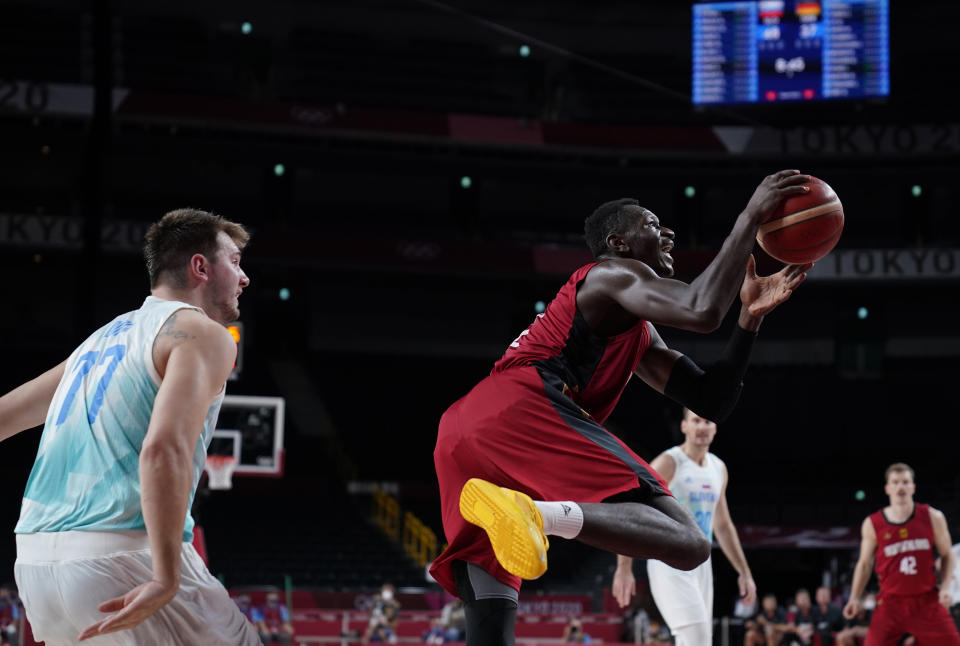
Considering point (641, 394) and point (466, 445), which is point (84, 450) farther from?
point (641, 394)

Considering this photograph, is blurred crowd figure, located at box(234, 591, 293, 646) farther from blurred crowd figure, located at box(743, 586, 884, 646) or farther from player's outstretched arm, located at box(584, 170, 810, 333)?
player's outstretched arm, located at box(584, 170, 810, 333)

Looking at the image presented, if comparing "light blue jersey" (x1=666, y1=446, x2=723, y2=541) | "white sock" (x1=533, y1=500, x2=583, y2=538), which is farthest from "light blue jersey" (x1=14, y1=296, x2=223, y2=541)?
"light blue jersey" (x1=666, y1=446, x2=723, y2=541)

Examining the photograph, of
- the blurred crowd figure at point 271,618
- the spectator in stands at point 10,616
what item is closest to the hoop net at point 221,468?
the blurred crowd figure at point 271,618

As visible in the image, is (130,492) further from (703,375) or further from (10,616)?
(10,616)

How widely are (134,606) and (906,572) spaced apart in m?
7.50

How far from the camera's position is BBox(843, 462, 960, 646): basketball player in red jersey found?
28.5 ft

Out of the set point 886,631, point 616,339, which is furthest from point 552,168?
point 616,339

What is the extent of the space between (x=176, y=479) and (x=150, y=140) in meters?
24.4

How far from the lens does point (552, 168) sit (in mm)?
28141

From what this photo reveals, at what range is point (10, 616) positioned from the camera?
56.2 feet

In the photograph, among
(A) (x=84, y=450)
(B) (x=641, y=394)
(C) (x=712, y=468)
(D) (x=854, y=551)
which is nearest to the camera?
(A) (x=84, y=450)

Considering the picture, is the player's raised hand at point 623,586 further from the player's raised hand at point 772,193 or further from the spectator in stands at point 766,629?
the spectator in stands at point 766,629

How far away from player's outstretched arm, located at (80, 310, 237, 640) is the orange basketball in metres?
2.31

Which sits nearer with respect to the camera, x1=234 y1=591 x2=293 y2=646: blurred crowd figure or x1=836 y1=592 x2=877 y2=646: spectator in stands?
x1=836 y1=592 x2=877 y2=646: spectator in stands
